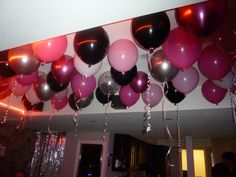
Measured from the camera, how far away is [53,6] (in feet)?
4.58

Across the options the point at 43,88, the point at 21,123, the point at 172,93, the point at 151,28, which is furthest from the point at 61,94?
the point at 21,123

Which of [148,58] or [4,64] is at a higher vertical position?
[148,58]

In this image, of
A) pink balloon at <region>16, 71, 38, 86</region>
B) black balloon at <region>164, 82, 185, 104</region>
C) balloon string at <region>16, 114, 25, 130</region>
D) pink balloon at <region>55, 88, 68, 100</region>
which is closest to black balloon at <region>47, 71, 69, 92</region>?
pink balloon at <region>16, 71, 38, 86</region>

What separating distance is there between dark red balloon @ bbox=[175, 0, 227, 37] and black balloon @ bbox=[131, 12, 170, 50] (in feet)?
0.73

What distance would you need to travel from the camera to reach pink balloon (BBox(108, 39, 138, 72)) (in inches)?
84.5

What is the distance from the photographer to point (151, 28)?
66.3 inches

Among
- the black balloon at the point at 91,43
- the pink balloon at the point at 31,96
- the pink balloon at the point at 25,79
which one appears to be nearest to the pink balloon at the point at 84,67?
the black balloon at the point at 91,43

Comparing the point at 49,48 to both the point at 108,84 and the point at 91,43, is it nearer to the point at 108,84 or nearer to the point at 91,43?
the point at 91,43

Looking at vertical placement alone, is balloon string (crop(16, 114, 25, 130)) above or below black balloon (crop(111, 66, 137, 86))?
below

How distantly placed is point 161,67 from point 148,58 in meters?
0.23

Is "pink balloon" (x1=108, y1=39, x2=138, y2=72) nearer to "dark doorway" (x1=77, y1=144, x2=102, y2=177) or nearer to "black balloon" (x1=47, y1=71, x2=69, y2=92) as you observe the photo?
"black balloon" (x1=47, y1=71, x2=69, y2=92)

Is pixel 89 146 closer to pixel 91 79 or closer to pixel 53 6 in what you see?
pixel 91 79

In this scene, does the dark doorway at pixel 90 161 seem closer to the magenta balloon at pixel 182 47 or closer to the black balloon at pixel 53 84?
the black balloon at pixel 53 84

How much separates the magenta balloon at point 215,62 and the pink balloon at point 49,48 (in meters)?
1.46
